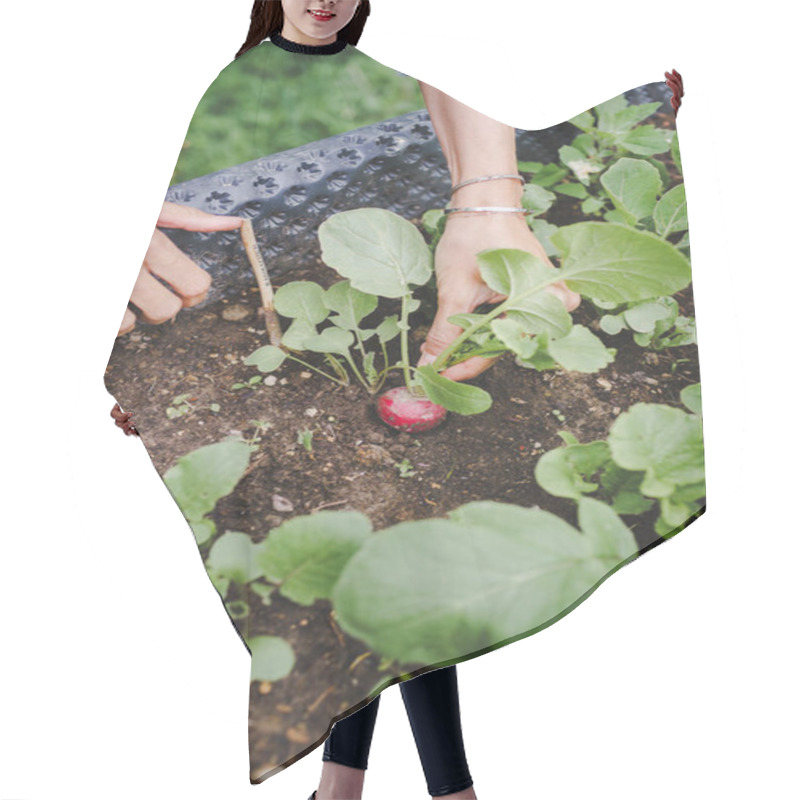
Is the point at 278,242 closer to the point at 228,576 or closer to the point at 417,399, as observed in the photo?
the point at 417,399

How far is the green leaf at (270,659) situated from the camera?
2.05 meters

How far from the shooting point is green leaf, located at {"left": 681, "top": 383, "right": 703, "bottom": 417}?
2225 millimetres

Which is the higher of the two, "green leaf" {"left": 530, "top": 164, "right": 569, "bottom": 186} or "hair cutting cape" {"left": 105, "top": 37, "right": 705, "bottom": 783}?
"green leaf" {"left": 530, "top": 164, "right": 569, "bottom": 186}

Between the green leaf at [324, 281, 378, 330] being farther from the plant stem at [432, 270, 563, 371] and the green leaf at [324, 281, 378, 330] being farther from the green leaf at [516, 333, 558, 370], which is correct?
the green leaf at [516, 333, 558, 370]

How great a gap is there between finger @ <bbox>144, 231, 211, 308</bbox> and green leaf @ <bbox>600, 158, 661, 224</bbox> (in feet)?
2.39

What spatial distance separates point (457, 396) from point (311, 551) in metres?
0.36

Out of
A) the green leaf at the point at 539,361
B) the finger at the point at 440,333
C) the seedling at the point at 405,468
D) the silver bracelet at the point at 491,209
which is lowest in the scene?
the seedling at the point at 405,468

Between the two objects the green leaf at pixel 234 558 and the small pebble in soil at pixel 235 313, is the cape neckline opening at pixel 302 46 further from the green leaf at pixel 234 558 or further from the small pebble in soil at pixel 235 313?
the green leaf at pixel 234 558

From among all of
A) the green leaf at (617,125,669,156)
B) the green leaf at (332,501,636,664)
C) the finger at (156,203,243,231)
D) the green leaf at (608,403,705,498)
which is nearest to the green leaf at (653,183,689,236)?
the green leaf at (617,125,669,156)

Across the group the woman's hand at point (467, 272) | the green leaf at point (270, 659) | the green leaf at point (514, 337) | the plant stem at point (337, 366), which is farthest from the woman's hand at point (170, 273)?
the green leaf at point (270, 659)

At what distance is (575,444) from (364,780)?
766mm

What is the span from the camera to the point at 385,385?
7.43ft

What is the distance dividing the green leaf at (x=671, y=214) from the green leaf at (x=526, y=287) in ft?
0.68

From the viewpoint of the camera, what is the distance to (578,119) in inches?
96.0
